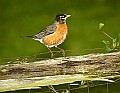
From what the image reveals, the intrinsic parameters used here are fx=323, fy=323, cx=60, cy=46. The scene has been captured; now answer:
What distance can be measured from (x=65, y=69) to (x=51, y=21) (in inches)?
116

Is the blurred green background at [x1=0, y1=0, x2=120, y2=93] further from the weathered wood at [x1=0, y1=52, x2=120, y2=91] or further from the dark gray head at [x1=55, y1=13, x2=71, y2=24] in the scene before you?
the weathered wood at [x1=0, y1=52, x2=120, y2=91]

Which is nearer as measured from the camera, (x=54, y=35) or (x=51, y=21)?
(x=54, y=35)

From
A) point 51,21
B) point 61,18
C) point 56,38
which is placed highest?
point 51,21

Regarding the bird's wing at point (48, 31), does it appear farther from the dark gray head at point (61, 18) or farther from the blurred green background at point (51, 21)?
the blurred green background at point (51, 21)

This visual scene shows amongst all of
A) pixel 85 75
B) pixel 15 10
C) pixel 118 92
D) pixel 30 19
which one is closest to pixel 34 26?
pixel 30 19

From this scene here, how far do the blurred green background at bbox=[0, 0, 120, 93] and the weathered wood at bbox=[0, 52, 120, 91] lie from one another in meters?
2.14

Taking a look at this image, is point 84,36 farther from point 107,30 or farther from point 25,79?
point 25,79

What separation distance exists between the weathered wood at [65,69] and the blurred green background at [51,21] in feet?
7.05

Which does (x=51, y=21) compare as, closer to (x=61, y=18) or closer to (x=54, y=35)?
(x=61, y=18)

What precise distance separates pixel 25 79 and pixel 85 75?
27cm

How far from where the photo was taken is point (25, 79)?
55.5 inches

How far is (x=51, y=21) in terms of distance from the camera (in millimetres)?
4363

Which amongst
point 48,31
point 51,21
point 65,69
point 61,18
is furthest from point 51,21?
point 65,69

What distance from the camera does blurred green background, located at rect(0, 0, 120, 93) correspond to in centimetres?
384
